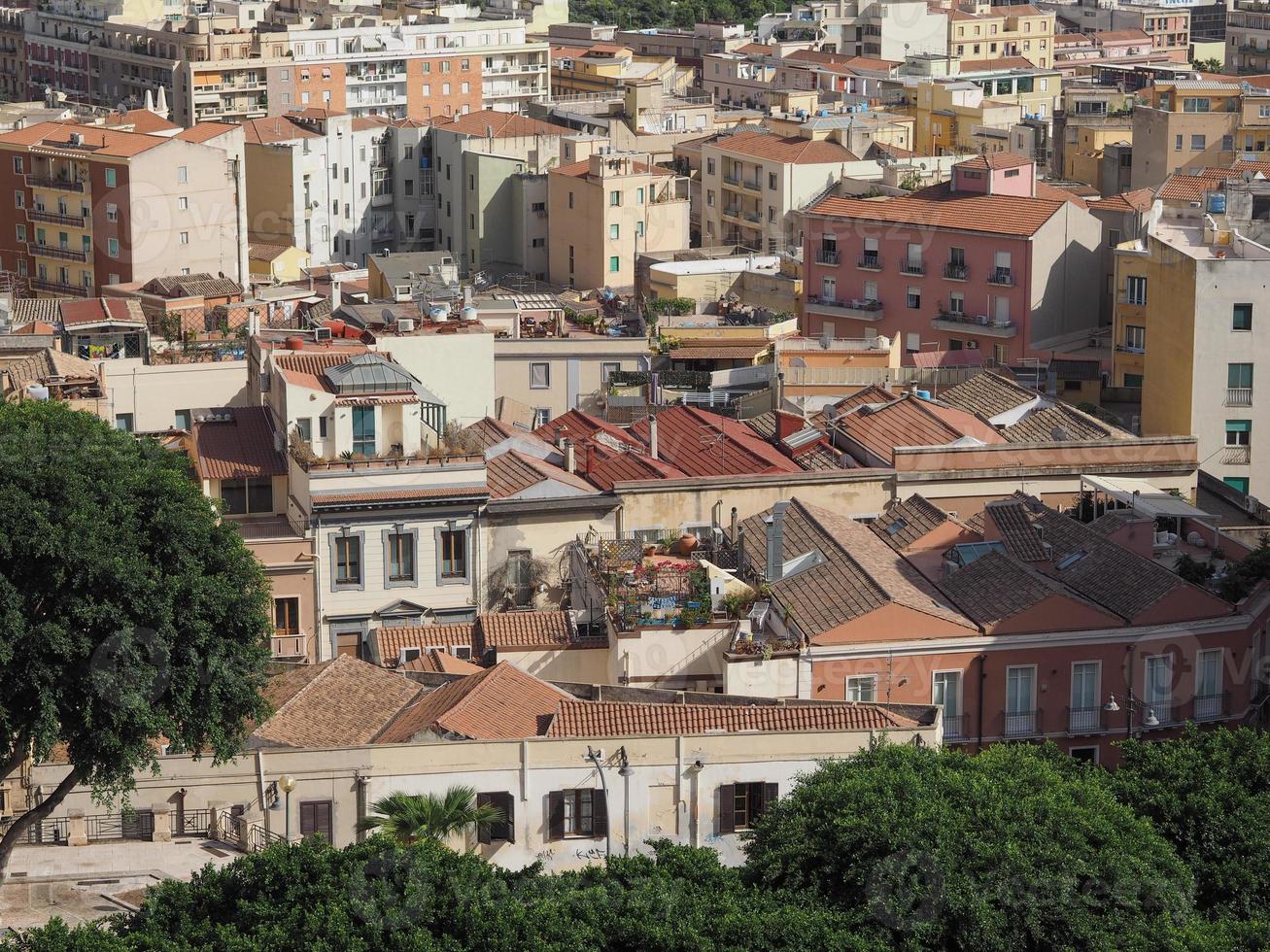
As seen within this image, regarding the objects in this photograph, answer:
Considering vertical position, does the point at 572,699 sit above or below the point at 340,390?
below

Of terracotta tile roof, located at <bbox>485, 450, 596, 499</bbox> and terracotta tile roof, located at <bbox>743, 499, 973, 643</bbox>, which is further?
terracotta tile roof, located at <bbox>485, 450, 596, 499</bbox>

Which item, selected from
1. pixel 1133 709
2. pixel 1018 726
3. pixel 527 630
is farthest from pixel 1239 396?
pixel 527 630

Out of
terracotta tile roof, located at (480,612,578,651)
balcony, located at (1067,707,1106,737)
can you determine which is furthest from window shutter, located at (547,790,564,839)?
balcony, located at (1067,707,1106,737)

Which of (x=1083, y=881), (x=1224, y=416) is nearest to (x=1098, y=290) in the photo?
(x=1224, y=416)

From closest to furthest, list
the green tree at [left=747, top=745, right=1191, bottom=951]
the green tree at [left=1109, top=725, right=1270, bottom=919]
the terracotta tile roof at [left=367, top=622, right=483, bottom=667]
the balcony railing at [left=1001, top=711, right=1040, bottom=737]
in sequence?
the green tree at [left=747, top=745, right=1191, bottom=951] → the green tree at [left=1109, top=725, right=1270, bottom=919] → the balcony railing at [left=1001, top=711, right=1040, bottom=737] → the terracotta tile roof at [left=367, top=622, right=483, bottom=667]

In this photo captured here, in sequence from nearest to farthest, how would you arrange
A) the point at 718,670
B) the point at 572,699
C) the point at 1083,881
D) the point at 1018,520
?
1. the point at 1083,881
2. the point at 572,699
3. the point at 718,670
4. the point at 1018,520

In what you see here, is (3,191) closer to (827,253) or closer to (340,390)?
(827,253)

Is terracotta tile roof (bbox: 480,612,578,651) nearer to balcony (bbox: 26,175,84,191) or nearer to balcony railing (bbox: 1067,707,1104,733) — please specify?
balcony railing (bbox: 1067,707,1104,733)
